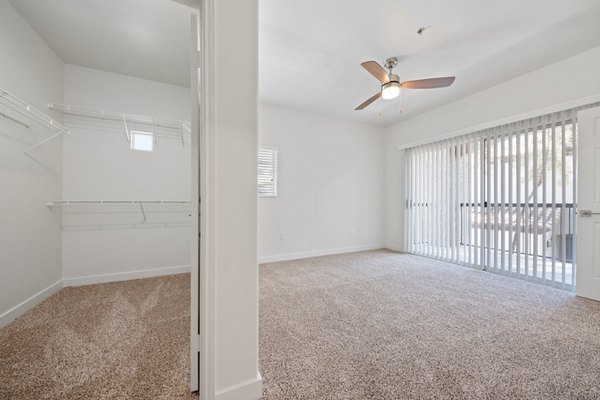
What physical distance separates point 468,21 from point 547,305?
108 inches

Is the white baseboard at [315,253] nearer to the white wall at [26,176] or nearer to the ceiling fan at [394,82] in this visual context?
the white wall at [26,176]

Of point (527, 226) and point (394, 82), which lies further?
point (527, 226)

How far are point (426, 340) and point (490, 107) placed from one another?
3.34 metres

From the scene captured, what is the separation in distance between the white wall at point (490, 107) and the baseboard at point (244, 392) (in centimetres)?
405

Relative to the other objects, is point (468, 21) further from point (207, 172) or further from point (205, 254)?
point (205, 254)

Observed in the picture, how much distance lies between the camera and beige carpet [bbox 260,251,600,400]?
1295 mm

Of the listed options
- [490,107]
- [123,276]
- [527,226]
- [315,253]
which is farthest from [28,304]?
[490,107]

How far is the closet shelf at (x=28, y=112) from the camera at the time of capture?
1.86m

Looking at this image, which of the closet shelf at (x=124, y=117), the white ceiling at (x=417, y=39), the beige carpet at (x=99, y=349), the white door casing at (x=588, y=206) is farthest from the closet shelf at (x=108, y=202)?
the white door casing at (x=588, y=206)

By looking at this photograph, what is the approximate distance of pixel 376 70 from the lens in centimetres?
236

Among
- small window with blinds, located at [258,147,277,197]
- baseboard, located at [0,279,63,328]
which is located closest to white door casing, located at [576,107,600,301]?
small window with blinds, located at [258,147,277,197]

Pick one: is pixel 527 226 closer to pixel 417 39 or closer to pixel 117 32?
pixel 417 39

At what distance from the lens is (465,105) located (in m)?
3.71

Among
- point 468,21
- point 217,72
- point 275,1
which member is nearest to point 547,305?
point 468,21
